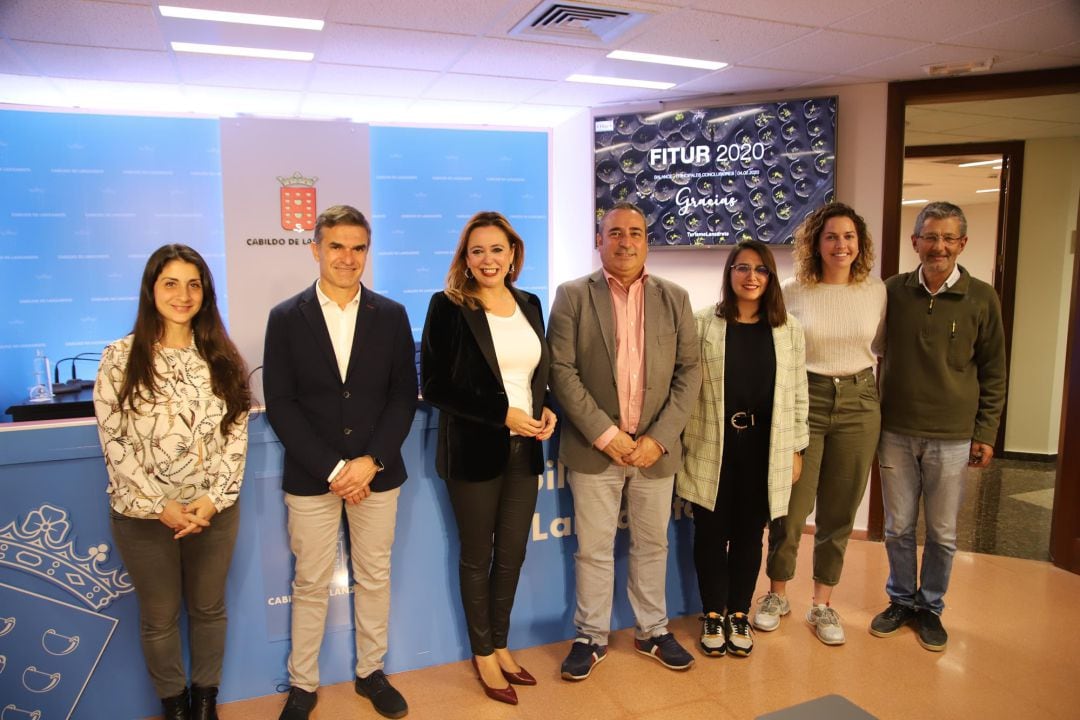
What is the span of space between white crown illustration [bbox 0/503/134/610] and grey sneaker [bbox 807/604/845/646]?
2550 mm

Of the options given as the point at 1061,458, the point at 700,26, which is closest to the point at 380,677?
the point at 700,26

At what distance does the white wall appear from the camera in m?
5.66

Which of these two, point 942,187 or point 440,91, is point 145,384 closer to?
point 440,91

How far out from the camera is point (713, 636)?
108 inches

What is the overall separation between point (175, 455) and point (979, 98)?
4.57 m

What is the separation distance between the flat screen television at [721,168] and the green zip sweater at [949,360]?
1737 mm

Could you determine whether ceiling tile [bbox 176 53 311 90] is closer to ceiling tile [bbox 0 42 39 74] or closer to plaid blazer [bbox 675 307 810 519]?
ceiling tile [bbox 0 42 39 74]

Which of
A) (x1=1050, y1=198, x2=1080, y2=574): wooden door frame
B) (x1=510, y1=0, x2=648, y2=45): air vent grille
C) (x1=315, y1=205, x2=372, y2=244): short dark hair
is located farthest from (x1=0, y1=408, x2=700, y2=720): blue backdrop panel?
(x1=1050, y1=198, x2=1080, y2=574): wooden door frame

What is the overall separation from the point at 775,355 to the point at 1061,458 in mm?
2360

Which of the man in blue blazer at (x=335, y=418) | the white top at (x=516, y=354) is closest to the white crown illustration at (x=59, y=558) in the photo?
the man in blue blazer at (x=335, y=418)

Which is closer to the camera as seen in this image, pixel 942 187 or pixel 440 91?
pixel 440 91

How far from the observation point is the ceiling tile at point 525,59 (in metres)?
3.82

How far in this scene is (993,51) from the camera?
374 cm

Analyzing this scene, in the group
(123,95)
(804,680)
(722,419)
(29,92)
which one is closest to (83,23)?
(123,95)
